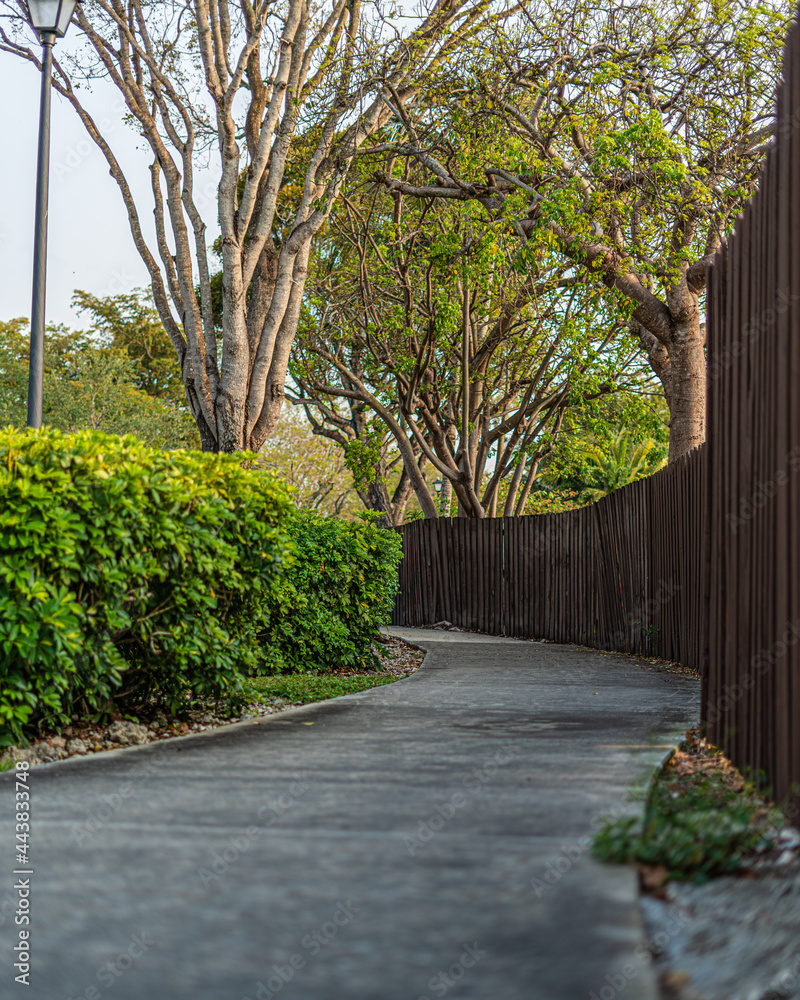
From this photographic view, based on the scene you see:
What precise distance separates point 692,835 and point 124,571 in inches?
134

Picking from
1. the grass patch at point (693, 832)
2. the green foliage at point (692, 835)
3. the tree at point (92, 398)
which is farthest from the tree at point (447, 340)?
the tree at point (92, 398)

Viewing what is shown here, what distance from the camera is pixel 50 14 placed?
826 centimetres

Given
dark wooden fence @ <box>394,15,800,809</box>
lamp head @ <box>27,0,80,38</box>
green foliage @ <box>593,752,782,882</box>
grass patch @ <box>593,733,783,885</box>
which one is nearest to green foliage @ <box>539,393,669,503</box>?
lamp head @ <box>27,0,80,38</box>

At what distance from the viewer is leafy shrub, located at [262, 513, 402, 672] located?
9.34 metres

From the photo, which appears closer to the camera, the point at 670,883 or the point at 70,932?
the point at 70,932

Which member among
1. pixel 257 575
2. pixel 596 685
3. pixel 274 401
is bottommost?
pixel 596 685

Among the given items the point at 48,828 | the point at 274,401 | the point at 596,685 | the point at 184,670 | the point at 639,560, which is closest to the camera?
the point at 48,828

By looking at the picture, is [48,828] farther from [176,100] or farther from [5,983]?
[176,100]

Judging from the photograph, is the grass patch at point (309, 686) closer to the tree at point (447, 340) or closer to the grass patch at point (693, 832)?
the grass patch at point (693, 832)

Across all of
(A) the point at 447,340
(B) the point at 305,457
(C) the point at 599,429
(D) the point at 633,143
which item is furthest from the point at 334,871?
(B) the point at 305,457

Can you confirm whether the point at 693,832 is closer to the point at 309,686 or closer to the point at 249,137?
the point at 309,686

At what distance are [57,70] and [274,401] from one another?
5.68 meters

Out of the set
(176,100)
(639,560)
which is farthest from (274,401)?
(639,560)

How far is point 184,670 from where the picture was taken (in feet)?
19.3
